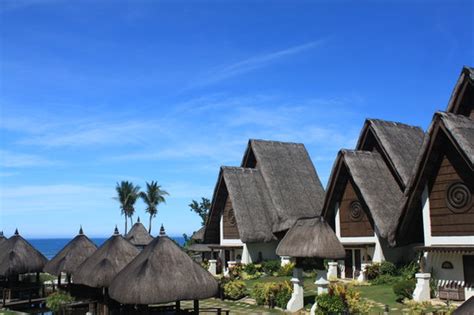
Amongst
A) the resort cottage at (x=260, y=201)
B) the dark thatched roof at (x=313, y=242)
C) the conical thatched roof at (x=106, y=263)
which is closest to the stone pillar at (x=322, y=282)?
the dark thatched roof at (x=313, y=242)

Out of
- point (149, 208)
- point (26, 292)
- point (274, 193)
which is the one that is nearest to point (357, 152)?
point (274, 193)

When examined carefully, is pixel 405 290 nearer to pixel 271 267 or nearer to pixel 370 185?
pixel 370 185

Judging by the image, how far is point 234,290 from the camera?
78.5ft

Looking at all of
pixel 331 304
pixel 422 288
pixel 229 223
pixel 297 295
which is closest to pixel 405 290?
pixel 422 288

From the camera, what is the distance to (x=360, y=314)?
682 inches

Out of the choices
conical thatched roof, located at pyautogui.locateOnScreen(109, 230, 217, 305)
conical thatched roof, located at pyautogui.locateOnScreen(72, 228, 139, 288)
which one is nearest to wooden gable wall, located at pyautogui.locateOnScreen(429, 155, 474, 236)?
conical thatched roof, located at pyautogui.locateOnScreen(109, 230, 217, 305)

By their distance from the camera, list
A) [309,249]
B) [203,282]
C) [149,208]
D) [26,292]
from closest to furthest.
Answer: [203,282] < [309,249] < [26,292] < [149,208]

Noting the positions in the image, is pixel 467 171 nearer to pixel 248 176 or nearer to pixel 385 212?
pixel 385 212

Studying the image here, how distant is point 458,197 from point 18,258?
21.5 meters

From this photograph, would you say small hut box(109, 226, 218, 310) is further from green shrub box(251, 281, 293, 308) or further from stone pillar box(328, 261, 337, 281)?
stone pillar box(328, 261, 337, 281)

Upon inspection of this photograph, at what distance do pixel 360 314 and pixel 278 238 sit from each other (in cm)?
1785

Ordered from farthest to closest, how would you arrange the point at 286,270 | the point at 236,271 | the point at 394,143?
the point at 236,271, the point at 394,143, the point at 286,270

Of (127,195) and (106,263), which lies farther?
(127,195)

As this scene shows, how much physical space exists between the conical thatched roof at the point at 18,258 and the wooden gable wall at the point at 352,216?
16926 millimetres
